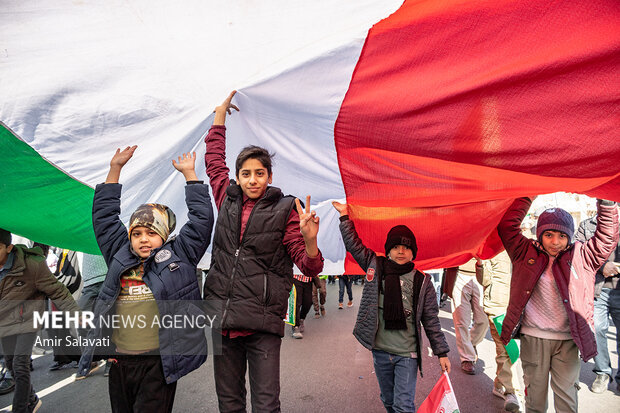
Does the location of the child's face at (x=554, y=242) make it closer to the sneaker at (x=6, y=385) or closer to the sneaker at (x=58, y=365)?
the sneaker at (x=6, y=385)

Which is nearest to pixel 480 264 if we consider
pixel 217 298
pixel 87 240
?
pixel 217 298

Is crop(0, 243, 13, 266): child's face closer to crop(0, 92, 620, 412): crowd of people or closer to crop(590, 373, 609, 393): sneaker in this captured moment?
crop(0, 92, 620, 412): crowd of people

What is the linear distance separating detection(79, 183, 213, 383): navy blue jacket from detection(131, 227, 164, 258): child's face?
41 millimetres

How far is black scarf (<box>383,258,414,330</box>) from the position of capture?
108 inches

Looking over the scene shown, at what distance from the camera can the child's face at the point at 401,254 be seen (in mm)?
2867

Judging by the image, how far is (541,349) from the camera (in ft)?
8.98

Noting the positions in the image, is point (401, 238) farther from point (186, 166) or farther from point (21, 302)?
point (21, 302)

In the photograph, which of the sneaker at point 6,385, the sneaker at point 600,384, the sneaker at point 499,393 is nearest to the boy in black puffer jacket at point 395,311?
the sneaker at point 499,393

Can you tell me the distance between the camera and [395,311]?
2.76m

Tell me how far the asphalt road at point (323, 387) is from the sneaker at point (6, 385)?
10cm

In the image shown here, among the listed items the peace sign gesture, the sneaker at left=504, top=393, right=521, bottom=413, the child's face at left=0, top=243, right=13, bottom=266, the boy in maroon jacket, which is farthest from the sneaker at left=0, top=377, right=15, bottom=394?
the sneaker at left=504, top=393, right=521, bottom=413

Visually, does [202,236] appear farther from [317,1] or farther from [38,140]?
[317,1]

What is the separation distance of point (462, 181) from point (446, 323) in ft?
21.5

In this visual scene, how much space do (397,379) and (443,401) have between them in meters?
0.52
